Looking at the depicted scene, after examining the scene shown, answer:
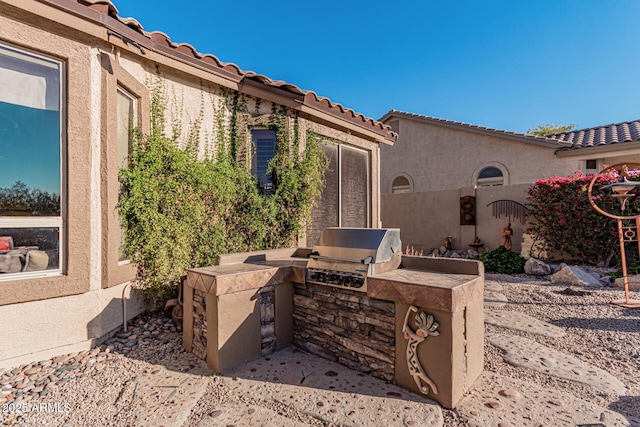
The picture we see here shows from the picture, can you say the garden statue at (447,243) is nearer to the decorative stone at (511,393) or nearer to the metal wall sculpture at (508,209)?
the metal wall sculpture at (508,209)

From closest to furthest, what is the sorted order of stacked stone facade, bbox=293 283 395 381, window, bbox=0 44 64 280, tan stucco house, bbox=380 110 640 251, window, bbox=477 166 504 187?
stacked stone facade, bbox=293 283 395 381
window, bbox=0 44 64 280
tan stucco house, bbox=380 110 640 251
window, bbox=477 166 504 187

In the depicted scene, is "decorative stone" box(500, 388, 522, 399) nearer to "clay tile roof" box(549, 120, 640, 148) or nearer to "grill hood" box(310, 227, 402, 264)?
"grill hood" box(310, 227, 402, 264)

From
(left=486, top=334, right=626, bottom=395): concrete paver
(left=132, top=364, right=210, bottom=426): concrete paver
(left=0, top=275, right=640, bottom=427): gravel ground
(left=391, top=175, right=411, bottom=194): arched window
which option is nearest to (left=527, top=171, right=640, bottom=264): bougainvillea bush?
(left=0, top=275, right=640, bottom=427): gravel ground

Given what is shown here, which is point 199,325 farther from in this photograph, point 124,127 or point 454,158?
point 454,158

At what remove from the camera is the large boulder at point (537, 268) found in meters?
7.84

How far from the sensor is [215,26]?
406 inches

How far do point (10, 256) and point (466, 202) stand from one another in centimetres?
1138

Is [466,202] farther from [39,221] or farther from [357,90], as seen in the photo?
[39,221]

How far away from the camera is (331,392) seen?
2768 millimetres

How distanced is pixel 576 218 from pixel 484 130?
606 cm

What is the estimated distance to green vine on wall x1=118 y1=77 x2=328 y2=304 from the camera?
447 centimetres

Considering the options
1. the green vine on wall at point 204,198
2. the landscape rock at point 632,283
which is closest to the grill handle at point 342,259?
the green vine on wall at point 204,198

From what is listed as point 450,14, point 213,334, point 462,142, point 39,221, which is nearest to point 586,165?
point 462,142

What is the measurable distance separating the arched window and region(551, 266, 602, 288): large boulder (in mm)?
8463
